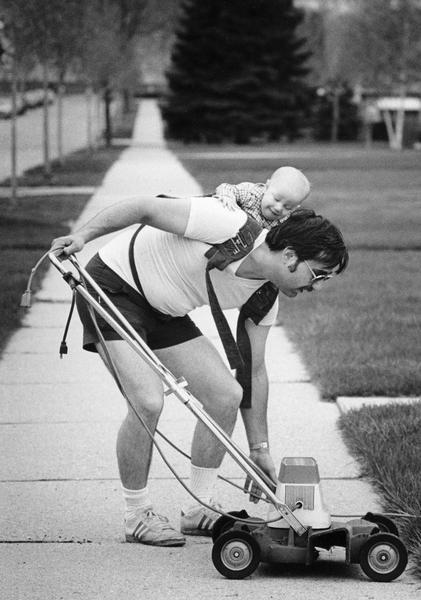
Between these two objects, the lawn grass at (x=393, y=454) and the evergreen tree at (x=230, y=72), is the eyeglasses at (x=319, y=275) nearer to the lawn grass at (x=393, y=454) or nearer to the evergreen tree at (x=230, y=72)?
the lawn grass at (x=393, y=454)

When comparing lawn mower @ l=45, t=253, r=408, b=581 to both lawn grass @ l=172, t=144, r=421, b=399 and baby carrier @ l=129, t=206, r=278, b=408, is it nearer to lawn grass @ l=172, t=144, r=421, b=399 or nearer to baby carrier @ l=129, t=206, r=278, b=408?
baby carrier @ l=129, t=206, r=278, b=408

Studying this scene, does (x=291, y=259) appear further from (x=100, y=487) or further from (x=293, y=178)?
(x=100, y=487)

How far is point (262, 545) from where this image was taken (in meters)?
4.29

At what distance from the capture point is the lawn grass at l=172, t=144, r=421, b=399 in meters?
7.44

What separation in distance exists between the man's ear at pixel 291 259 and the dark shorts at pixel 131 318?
1.87 feet

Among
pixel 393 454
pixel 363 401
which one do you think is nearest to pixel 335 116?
pixel 363 401

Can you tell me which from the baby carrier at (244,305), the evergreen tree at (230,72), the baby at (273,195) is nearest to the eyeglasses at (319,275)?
the baby carrier at (244,305)

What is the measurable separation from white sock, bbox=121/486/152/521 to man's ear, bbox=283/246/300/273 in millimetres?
1006

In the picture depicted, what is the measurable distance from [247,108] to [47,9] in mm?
28407

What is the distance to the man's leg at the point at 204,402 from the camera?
454cm

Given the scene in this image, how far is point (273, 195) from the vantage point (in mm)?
5199

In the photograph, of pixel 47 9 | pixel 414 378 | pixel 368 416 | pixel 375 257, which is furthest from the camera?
pixel 47 9

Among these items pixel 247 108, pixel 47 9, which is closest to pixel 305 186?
pixel 47 9

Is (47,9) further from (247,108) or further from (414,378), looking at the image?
(247,108)
